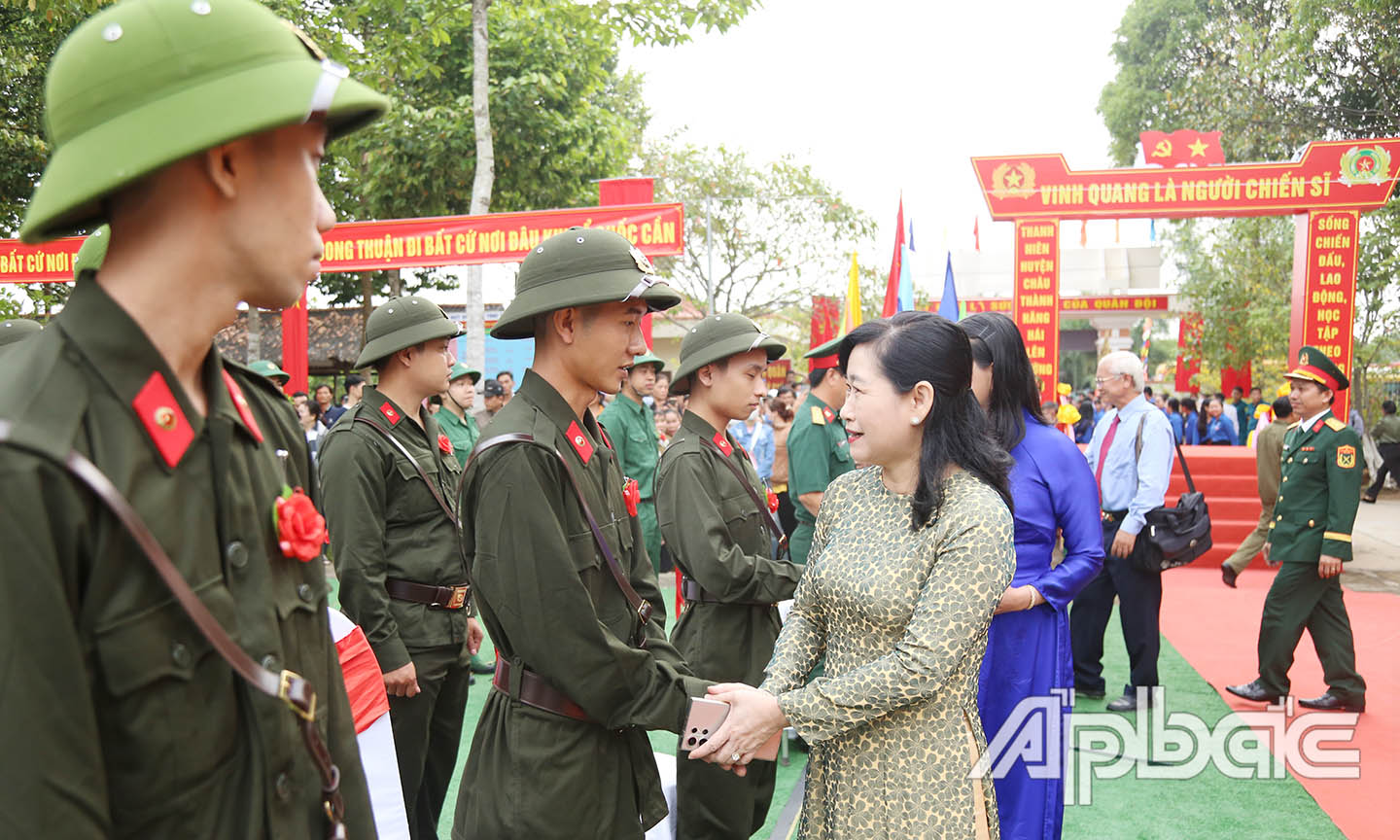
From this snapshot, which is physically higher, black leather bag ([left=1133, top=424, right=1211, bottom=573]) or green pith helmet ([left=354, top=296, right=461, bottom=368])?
green pith helmet ([left=354, top=296, right=461, bottom=368])

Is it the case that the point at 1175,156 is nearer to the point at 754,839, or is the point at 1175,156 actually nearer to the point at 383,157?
the point at 383,157

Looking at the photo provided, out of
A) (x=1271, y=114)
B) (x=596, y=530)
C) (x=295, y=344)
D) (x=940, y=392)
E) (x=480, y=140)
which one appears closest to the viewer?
(x=596, y=530)

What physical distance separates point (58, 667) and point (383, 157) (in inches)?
556

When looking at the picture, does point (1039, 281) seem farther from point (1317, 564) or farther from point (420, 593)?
point (420, 593)

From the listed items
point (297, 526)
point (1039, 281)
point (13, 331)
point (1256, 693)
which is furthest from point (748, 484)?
point (1039, 281)

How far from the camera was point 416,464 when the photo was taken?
3400mm

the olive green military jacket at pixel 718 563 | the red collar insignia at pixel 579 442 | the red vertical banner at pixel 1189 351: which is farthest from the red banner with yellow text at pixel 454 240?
the red vertical banner at pixel 1189 351

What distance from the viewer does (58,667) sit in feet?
3.04

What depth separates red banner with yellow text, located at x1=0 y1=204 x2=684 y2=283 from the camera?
9.75m

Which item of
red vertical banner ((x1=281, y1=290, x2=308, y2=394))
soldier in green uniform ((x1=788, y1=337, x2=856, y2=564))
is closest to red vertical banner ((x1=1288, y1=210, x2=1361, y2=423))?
soldier in green uniform ((x1=788, y1=337, x2=856, y2=564))

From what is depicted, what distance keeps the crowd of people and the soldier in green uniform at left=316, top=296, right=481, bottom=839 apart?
0.01 metres

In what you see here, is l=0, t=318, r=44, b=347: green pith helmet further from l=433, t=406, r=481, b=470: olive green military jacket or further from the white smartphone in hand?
l=433, t=406, r=481, b=470: olive green military jacket

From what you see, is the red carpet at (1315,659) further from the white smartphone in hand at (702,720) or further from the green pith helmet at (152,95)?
the green pith helmet at (152,95)

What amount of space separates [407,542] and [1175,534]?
4176 millimetres
